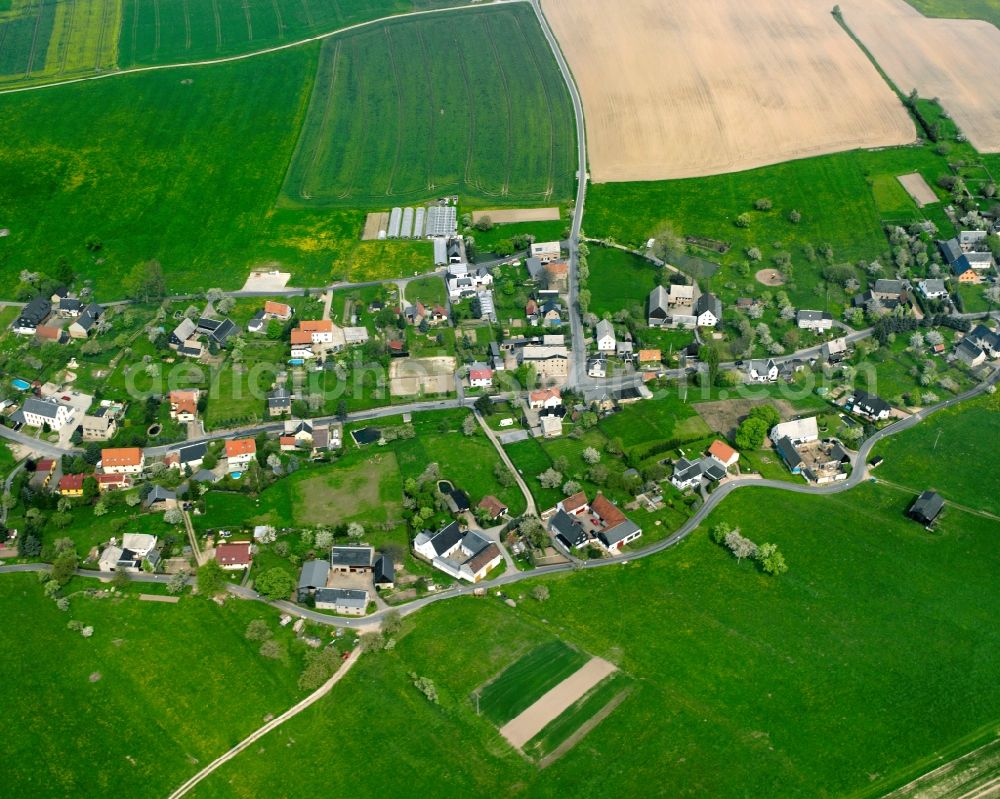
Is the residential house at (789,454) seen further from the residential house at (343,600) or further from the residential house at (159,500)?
the residential house at (159,500)

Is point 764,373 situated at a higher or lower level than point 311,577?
→ higher

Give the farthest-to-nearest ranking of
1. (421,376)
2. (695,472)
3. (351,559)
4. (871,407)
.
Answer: (421,376) → (871,407) → (695,472) → (351,559)

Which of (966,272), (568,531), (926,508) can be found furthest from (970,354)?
(568,531)

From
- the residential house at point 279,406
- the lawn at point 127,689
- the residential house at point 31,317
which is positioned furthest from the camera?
the residential house at point 31,317

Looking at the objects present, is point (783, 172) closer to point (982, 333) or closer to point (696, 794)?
point (982, 333)

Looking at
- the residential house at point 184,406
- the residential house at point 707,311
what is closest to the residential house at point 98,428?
the residential house at point 184,406

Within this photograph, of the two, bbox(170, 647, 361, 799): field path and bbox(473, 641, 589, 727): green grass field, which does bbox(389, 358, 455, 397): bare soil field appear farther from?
bbox(473, 641, 589, 727): green grass field

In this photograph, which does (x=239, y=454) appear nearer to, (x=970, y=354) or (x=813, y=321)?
(x=813, y=321)
